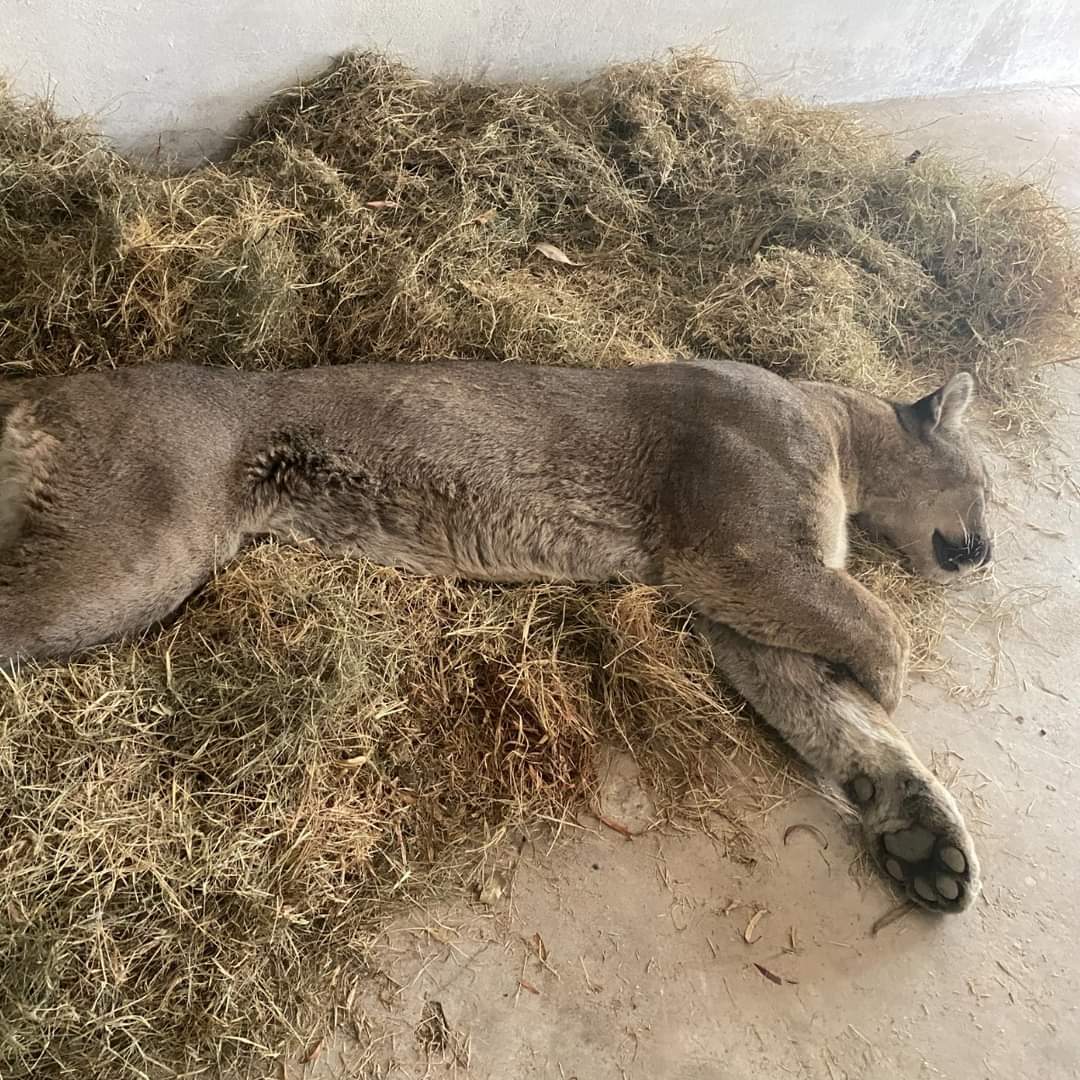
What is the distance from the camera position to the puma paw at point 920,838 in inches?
132

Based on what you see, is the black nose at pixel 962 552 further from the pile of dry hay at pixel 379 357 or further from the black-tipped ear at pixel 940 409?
the black-tipped ear at pixel 940 409

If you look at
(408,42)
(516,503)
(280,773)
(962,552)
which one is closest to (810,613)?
(962,552)

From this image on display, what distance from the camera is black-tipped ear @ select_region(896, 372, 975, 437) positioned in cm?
439

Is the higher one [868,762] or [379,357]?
[379,357]

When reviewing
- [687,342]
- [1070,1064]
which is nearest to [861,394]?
[687,342]

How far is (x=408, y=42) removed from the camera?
4957 millimetres

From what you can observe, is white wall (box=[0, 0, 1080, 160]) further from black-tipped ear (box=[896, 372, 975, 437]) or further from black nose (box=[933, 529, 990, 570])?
black nose (box=[933, 529, 990, 570])

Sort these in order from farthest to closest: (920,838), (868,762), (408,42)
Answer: (408,42) → (868,762) → (920,838)

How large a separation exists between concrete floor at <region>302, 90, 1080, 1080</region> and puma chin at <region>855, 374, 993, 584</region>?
3.09ft

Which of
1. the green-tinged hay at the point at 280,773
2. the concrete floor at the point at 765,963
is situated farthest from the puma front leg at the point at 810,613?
the concrete floor at the point at 765,963

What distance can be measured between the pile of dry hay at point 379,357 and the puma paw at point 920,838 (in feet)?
2.01

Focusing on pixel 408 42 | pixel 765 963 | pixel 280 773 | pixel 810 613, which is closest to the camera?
pixel 280 773

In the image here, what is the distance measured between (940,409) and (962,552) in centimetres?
73

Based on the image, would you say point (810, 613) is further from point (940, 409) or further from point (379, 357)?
point (379, 357)
